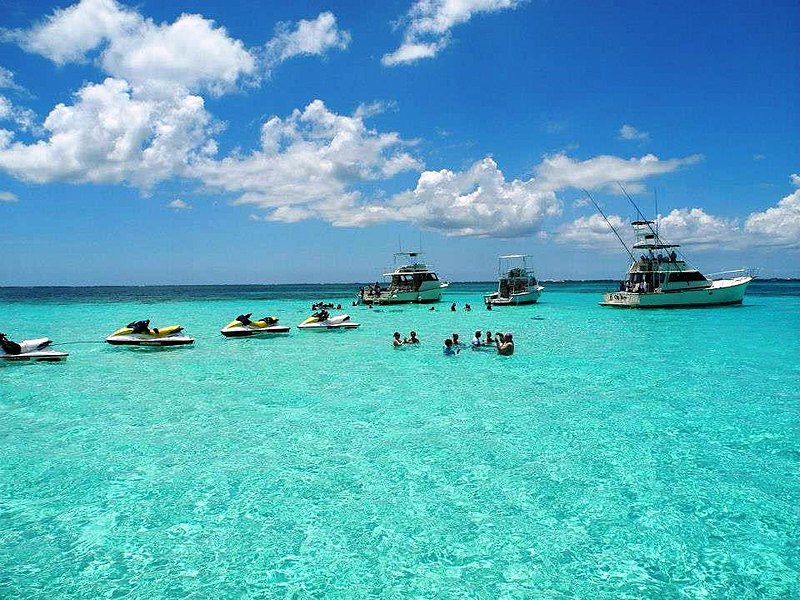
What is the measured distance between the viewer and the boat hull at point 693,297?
158ft

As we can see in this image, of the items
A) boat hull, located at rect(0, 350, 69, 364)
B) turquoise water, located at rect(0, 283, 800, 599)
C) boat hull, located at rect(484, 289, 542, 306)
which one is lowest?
turquoise water, located at rect(0, 283, 800, 599)

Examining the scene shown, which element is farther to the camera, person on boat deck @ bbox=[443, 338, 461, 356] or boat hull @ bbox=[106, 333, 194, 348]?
boat hull @ bbox=[106, 333, 194, 348]

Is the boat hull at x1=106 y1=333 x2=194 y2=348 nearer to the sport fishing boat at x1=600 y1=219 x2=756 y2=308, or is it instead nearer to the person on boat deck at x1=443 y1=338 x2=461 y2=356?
the person on boat deck at x1=443 y1=338 x2=461 y2=356

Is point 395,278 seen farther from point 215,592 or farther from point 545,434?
point 215,592

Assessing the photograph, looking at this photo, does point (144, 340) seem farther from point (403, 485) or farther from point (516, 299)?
point (516, 299)

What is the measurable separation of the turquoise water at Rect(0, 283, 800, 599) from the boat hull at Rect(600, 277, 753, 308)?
103 ft

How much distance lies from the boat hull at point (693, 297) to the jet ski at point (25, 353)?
157ft

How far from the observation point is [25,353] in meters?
22.0

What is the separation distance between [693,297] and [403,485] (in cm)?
4922

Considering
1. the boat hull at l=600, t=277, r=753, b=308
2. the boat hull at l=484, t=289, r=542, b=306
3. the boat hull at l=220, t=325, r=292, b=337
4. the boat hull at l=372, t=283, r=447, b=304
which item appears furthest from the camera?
the boat hull at l=372, t=283, r=447, b=304

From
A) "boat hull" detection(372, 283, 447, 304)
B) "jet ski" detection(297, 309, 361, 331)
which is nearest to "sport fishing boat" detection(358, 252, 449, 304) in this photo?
"boat hull" detection(372, 283, 447, 304)

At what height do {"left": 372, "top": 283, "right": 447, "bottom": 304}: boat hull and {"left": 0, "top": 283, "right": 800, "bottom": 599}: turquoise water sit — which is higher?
{"left": 372, "top": 283, "right": 447, "bottom": 304}: boat hull

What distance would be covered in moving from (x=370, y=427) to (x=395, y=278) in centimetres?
5302

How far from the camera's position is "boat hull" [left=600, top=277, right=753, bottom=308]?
4806 cm
